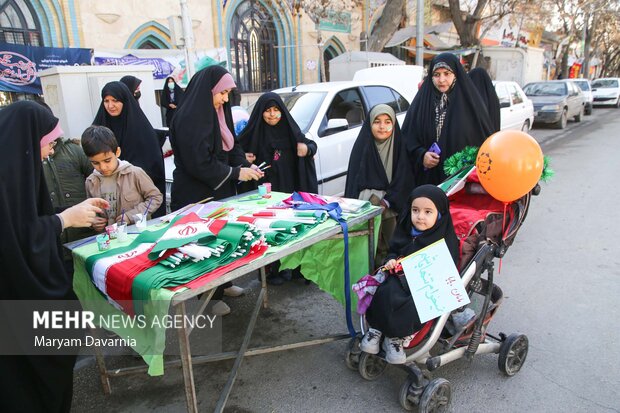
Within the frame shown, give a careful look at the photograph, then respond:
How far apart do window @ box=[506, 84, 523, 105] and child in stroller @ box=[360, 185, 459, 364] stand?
8882 mm

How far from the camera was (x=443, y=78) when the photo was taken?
3344 millimetres

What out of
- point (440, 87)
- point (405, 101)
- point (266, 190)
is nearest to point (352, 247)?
point (266, 190)

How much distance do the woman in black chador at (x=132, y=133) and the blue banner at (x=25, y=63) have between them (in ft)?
18.1

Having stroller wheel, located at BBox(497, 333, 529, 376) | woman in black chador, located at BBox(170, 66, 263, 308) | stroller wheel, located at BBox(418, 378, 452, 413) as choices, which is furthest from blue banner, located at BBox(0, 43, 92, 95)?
stroller wheel, located at BBox(497, 333, 529, 376)

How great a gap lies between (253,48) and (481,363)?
12556mm

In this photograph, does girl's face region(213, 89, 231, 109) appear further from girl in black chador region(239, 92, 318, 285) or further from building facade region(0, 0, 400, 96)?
building facade region(0, 0, 400, 96)

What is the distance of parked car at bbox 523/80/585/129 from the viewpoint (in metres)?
13.4

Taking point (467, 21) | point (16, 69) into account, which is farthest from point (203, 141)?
point (467, 21)

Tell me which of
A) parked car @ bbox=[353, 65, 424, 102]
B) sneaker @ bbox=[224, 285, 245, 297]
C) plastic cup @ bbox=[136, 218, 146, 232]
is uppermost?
parked car @ bbox=[353, 65, 424, 102]

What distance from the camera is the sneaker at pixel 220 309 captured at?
11.7 feet

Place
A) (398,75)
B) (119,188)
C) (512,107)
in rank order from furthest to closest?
(512,107) → (398,75) → (119,188)

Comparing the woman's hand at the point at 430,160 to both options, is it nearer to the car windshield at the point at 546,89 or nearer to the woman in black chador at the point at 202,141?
the woman in black chador at the point at 202,141

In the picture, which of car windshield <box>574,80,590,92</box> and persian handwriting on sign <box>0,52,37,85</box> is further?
car windshield <box>574,80,590,92</box>

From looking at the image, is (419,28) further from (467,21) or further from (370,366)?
(370,366)
